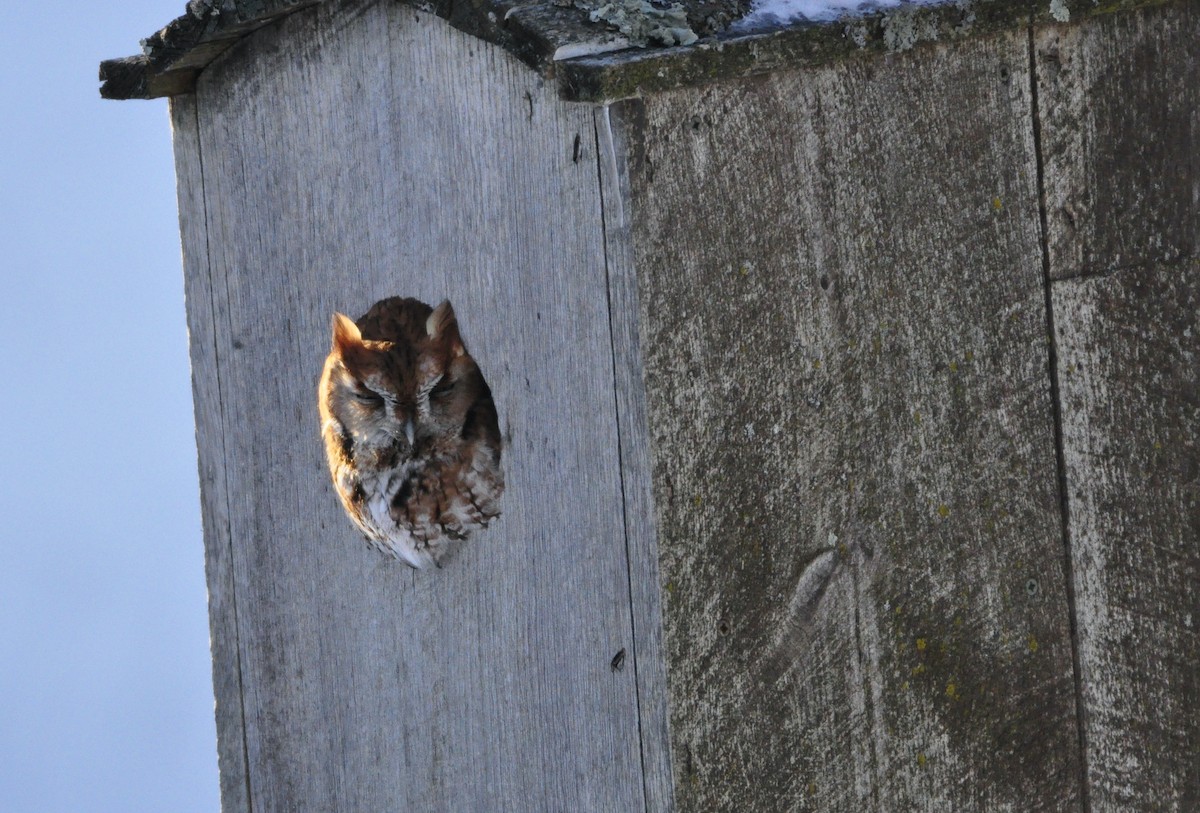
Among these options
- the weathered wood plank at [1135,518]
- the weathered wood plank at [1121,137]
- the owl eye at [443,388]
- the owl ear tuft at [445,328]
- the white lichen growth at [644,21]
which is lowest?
the weathered wood plank at [1135,518]

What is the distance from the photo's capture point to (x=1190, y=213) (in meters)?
2.12

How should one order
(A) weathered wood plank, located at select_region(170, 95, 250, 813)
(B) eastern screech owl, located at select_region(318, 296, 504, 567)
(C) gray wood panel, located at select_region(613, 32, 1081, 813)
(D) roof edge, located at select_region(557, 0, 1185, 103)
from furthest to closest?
(A) weathered wood plank, located at select_region(170, 95, 250, 813) < (B) eastern screech owl, located at select_region(318, 296, 504, 567) < (C) gray wood panel, located at select_region(613, 32, 1081, 813) < (D) roof edge, located at select_region(557, 0, 1185, 103)

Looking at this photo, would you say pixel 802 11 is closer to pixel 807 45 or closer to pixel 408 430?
pixel 807 45

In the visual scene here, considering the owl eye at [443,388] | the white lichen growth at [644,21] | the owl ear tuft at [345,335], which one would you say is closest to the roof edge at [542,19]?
the white lichen growth at [644,21]

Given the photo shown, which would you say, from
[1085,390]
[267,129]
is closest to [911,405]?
[1085,390]

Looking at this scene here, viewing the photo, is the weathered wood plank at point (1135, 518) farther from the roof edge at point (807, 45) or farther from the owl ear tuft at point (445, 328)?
the owl ear tuft at point (445, 328)

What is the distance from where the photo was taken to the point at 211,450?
2.48 meters

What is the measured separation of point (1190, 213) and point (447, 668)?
3.94ft

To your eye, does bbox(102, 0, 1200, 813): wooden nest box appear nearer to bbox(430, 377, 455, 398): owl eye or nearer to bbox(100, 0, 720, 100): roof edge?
bbox(100, 0, 720, 100): roof edge

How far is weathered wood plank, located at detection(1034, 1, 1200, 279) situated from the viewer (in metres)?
2.01

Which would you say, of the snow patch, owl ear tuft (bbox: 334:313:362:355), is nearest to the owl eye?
owl ear tuft (bbox: 334:313:362:355)

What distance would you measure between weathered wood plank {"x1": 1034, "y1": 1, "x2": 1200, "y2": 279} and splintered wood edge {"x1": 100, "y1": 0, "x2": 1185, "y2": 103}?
1.5 inches

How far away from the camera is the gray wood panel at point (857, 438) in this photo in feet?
5.64

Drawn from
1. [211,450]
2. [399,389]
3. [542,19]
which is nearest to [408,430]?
[399,389]
